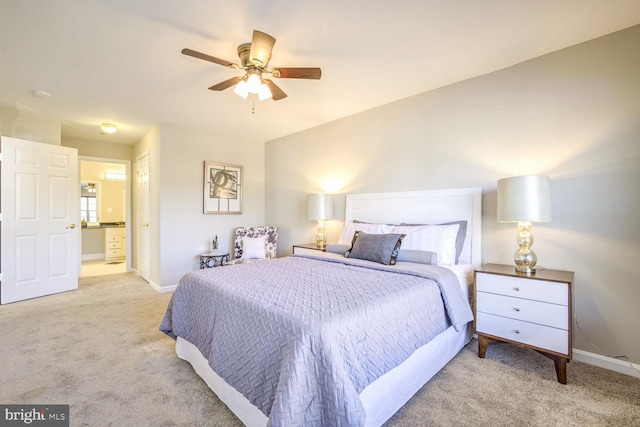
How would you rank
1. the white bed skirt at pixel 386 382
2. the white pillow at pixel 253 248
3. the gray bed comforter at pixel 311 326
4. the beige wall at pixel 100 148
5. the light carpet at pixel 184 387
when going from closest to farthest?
1. the gray bed comforter at pixel 311 326
2. the white bed skirt at pixel 386 382
3. the light carpet at pixel 184 387
4. the white pillow at pixel 253 248
5. the beige wall at pixel 100 148

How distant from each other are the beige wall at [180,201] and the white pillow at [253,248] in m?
0.64

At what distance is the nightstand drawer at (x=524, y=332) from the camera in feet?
6.33

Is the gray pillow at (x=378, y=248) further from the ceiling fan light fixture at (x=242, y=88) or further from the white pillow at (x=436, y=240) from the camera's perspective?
the ceiling fan light fixture at (x=242, y=88)

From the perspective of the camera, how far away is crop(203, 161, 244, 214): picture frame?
4.53m

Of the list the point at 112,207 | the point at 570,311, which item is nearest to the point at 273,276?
the point at 570,311

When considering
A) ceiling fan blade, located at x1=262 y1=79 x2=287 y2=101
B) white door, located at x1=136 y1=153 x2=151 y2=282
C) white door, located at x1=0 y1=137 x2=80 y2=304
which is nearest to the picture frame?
white door, located at x1=136 y1=153 x2=151 y2=282

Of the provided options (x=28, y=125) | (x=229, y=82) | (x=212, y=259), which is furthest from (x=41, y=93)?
(x=212, y=259)

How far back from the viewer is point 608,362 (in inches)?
82.8

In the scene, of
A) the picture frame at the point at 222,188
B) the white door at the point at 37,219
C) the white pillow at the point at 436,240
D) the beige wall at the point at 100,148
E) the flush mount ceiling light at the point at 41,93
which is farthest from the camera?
the beige wall at the point at 100,148

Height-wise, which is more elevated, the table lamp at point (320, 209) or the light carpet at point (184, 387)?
the table lamp at point (320, 209)

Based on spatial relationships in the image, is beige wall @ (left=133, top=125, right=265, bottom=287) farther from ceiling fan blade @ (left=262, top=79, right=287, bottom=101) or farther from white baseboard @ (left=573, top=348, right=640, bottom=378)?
white baseboard @ (left=573, top=348, right=640, bottom=378)

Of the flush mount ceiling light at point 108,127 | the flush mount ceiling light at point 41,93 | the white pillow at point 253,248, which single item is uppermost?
the flush mount ceiling light at point 41,93

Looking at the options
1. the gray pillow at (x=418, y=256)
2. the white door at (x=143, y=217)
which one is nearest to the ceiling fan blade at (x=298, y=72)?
the gray pillow at (x=418, y=256)

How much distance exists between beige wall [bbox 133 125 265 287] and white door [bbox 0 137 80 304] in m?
1.09
